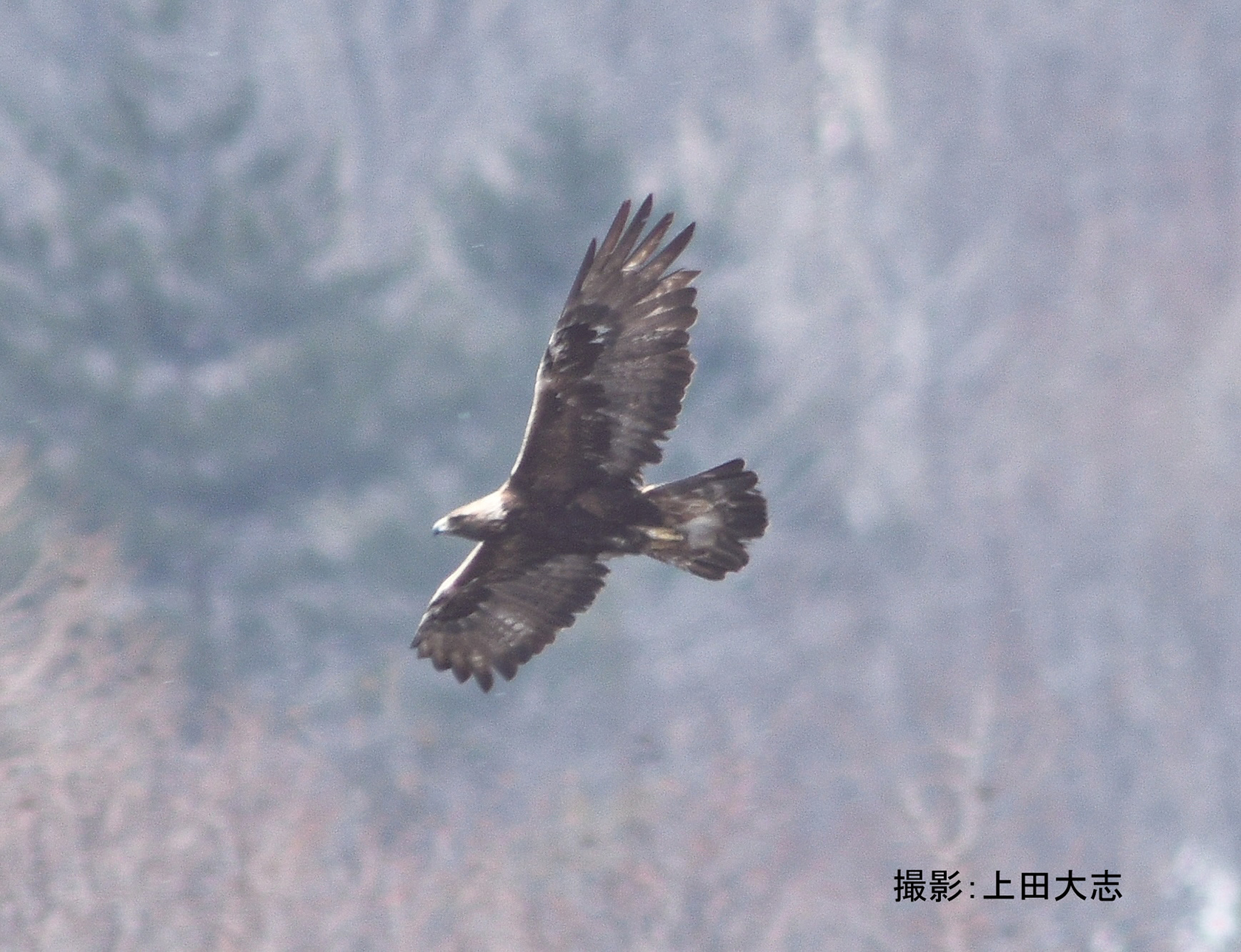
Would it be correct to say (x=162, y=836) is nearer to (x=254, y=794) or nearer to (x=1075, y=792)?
(x=254, y=794)

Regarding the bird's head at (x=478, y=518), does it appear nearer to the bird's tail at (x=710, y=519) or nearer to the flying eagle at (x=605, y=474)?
the flying eagle at (x=605, y=474)

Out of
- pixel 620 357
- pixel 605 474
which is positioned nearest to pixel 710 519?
pixel 605 474

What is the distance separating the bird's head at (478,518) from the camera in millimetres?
8148

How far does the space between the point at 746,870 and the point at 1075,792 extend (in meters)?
10.2

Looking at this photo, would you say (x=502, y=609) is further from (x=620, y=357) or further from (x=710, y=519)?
(x=620, y=357)

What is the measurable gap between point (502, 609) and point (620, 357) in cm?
184

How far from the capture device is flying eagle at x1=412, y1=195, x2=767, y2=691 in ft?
25.1

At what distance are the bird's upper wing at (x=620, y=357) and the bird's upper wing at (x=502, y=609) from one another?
0.97 metres

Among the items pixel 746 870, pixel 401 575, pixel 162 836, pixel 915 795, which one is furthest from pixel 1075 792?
pixel 162 836

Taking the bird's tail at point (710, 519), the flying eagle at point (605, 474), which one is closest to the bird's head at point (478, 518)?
the flying eagle at point (605, 474)

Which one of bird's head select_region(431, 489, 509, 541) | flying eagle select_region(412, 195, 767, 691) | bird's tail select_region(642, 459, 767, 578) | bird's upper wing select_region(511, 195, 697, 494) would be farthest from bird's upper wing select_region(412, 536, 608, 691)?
bird's upper wing select_region(511, 195, 697, 494)

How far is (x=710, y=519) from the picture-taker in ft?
26.5

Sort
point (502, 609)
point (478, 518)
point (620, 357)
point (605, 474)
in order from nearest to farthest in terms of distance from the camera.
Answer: point (620, 357)
point (605, 474)
point (478, 518)
point (502, 609)

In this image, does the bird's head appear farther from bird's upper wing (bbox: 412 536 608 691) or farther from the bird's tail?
the bird's tail
